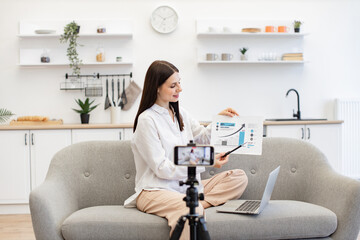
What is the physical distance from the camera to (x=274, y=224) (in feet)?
Result: 7.66

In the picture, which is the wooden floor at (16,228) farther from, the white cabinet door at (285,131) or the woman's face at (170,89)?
the white cabinet door at (285,131)

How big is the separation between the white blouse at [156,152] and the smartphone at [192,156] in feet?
1.87

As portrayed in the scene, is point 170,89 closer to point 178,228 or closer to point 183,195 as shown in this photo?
point 183,195

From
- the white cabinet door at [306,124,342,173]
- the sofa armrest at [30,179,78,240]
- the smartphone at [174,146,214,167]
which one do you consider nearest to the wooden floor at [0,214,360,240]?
the sofa armrest at [30,179,78,240]

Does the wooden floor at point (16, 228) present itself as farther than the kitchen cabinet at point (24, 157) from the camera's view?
No

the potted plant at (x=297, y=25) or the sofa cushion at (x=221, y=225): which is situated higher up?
the potted plant at (x=297, y=25)

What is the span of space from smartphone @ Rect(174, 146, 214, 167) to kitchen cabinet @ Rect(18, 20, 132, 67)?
132 inches

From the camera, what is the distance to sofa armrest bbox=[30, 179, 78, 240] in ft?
7.46

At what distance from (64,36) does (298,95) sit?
2678mm

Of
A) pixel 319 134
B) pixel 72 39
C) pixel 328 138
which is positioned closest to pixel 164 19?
pixel 72 39

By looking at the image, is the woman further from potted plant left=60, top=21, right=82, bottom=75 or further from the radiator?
the radiator

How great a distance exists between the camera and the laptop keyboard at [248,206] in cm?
241

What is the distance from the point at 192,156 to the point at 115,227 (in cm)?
75

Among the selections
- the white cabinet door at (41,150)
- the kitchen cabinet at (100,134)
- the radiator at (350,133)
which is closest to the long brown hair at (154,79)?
the kitchen cabinet at (100,134)
